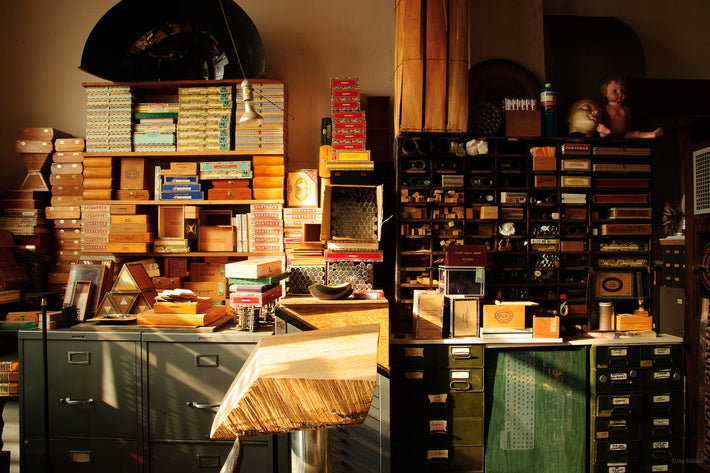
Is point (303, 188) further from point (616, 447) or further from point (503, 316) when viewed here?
point (616, 447)

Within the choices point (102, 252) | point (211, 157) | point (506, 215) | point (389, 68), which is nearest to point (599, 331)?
point (506, 215)

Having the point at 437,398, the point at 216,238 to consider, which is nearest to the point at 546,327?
the point at 437,398

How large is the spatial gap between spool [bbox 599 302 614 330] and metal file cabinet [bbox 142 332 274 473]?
2716 millimetres

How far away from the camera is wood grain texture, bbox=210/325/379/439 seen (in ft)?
1.43

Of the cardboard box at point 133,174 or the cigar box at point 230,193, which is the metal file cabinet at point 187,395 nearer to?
the cigar box at point 230,193

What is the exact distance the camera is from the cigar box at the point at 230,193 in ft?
11.8

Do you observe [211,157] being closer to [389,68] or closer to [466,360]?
[389,68]

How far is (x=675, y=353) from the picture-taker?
3.11 metres

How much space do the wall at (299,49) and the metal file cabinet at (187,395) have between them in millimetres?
1958

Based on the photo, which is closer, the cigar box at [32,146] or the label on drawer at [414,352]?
the label on drawer at [414,352]

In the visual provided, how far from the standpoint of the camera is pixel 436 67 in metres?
3.23

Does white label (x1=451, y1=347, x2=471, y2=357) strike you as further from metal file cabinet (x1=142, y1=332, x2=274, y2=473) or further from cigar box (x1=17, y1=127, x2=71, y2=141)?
cigar box (x1=17, y1=127, x2=71, y2=141)

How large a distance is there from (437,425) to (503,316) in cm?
94

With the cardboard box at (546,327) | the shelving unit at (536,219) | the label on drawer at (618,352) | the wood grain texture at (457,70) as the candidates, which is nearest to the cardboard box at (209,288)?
the shelving unit at (536,219)
